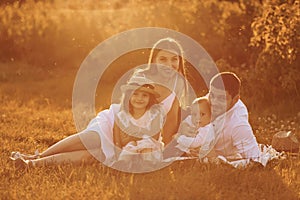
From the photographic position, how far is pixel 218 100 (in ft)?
23.1

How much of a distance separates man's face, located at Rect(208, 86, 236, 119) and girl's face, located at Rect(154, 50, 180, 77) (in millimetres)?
773

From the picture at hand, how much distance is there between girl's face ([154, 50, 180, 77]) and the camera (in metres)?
7.64

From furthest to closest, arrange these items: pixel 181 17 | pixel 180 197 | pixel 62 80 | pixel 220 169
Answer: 1. pixel 62 80
2. pixel 181 17
3. pixel 220 169
4. pixel 180 197

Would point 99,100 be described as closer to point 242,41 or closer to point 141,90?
point 242,41

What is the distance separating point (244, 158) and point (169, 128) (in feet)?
3.32

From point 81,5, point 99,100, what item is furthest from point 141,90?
point 81,5

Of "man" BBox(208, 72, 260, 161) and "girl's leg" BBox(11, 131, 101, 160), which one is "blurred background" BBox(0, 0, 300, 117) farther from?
"girl's leg" BBox(11, 131, 101, 160)

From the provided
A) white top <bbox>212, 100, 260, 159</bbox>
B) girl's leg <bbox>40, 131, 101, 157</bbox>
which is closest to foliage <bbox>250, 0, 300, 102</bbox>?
white top <bbox>212, 100, 260, 159</bbox>

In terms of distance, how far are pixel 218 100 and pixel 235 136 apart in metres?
0.51

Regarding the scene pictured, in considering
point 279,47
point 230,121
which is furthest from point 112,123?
point 279,47

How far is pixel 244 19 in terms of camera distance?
1302 centimetres

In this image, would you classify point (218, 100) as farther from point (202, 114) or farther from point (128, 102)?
point (128, 102)

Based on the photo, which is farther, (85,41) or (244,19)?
(85,41)

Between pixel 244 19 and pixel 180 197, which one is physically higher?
pixel 244 19
